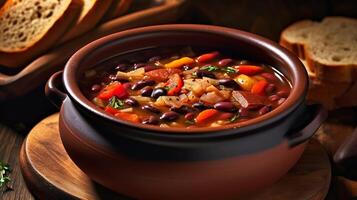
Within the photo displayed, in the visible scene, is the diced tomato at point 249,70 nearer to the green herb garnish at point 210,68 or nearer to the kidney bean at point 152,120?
the green herb garnish at point 210,68

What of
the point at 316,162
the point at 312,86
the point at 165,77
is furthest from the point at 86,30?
the point at 316,162

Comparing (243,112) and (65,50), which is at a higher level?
(243,112)

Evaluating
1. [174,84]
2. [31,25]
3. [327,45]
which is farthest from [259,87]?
[31,25]

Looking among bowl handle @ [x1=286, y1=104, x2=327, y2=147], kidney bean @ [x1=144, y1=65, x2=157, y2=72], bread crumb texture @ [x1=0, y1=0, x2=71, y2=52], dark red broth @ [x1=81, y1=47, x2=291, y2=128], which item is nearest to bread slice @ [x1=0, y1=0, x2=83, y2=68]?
bread crumb texture @ [x1=0, y1=0, x2=71, y2=52]

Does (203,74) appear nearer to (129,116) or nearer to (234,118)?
(234,118)

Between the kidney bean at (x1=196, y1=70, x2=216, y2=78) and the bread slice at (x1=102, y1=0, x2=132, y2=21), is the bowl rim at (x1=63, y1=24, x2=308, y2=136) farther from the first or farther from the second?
the bread slice at (x1=102, y1=0, x2=132, y2=21)
